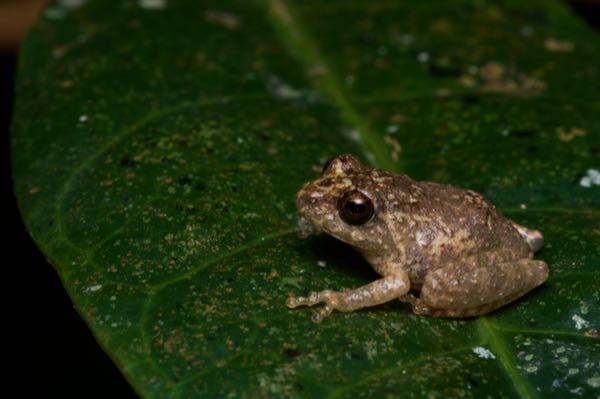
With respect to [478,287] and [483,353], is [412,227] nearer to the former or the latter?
[478,287]

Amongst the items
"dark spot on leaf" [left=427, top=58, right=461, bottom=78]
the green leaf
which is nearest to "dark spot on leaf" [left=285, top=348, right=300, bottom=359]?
the green leaf

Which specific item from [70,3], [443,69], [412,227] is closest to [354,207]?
[412,227]

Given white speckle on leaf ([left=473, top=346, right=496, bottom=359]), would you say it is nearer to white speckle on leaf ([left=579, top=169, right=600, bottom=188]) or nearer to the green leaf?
the green leaf

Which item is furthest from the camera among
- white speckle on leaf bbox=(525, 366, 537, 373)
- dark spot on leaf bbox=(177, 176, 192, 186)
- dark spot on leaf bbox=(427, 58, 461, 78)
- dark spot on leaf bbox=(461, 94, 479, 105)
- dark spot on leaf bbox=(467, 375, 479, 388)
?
dark spot on leaf bbox=(427, 58, 461, 78)

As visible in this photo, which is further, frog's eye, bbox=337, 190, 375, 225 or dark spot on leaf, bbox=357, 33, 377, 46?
dark spot on leaf, bbox=357, 33, 377, 46

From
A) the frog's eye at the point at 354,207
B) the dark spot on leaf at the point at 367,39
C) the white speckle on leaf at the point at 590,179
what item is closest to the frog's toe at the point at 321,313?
the frog's eye at the point at 354,207

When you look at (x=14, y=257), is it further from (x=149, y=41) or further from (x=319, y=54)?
(x=319, y=54)
